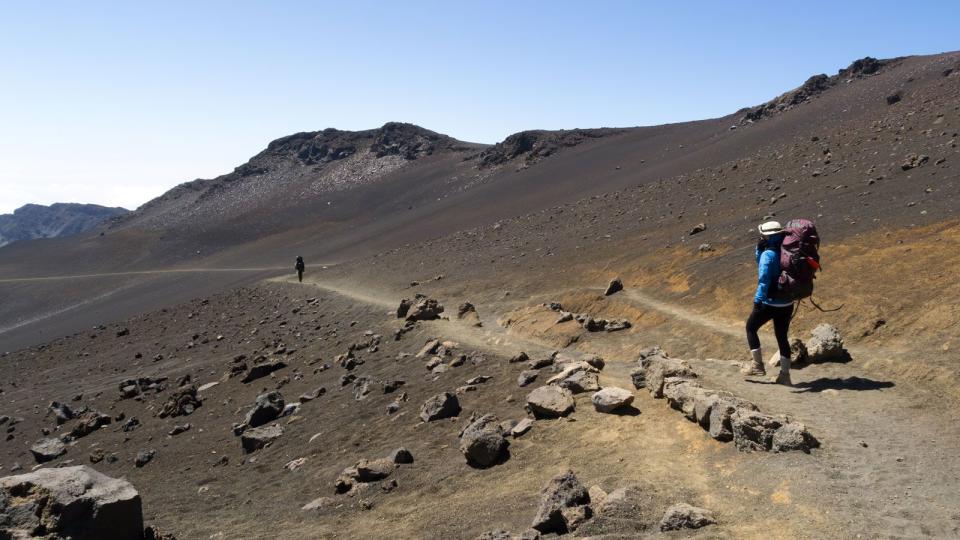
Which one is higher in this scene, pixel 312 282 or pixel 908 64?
pixel 908 64

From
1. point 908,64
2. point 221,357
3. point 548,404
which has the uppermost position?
point 908,64

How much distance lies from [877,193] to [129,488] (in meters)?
19.0

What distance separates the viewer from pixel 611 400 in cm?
762

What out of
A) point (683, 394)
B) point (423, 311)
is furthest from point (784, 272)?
point (423, 311)

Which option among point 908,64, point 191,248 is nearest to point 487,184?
point 191,248

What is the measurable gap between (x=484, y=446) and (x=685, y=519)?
291 centimetres

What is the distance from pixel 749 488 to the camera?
5352mm

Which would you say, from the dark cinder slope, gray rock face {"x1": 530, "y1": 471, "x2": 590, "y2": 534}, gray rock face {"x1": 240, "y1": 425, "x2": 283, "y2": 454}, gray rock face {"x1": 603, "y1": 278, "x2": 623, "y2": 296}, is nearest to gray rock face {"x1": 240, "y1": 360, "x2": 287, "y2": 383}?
gray rock face {"x1": 240, "y1": 425, "x2": 283, "y2": 454}

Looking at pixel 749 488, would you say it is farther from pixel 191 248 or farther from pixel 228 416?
pixel 191 248

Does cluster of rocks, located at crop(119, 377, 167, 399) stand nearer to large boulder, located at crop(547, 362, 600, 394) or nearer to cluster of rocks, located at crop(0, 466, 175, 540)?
large boulder, located at crop(547, 362, 600, 394)

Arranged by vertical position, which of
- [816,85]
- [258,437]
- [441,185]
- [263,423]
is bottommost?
[263,423]

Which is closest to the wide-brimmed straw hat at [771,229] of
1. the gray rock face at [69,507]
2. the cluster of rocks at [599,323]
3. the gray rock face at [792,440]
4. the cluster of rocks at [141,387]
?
the gray rock face at [792,440]

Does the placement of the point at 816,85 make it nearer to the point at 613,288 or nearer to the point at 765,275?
the point at 613,288

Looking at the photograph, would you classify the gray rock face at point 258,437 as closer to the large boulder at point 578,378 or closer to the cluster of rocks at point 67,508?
the large boulder at point 578,378
